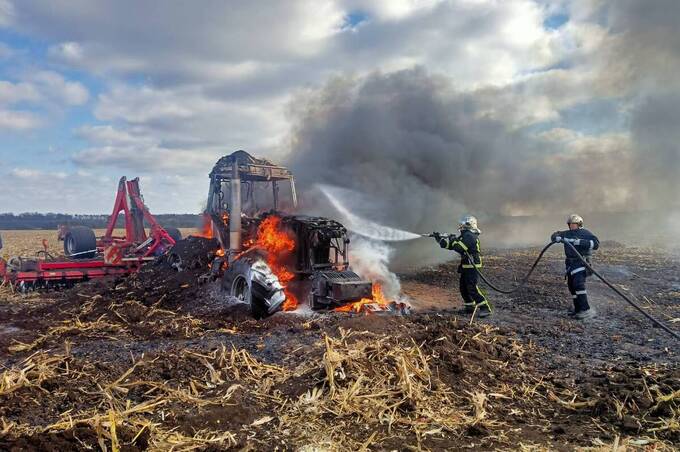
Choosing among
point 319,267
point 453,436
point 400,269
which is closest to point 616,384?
point 453,436

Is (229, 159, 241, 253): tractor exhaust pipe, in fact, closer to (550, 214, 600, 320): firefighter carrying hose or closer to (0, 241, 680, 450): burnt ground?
(0, 241, 680, 450): burnt ground

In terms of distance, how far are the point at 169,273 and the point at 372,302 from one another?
5981 mm

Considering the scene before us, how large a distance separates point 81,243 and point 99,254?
3.28 feet

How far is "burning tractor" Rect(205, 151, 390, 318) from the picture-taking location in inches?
346

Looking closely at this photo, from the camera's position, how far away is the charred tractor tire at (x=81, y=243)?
16625 mm

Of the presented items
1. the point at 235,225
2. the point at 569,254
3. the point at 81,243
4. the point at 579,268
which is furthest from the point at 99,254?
the point at 579,268

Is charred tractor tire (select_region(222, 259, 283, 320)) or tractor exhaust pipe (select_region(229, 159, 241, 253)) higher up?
tractor exhaust pipe (select_region(229, 159, 241, 253))

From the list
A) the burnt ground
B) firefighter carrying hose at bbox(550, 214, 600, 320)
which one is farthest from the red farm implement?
firefighter carrying hose at bbox(550, 214, 600, 320)

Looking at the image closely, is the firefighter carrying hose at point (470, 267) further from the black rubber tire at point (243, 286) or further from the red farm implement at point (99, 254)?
the red farm implement at point (99, 254)

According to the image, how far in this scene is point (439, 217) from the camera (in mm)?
20219

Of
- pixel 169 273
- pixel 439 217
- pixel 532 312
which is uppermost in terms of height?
pixel 439 217

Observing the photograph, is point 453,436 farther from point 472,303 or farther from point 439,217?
point 439,217

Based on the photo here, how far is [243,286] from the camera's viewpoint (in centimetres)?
965

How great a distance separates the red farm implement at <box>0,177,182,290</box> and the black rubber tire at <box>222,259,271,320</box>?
5475 millimetres
